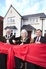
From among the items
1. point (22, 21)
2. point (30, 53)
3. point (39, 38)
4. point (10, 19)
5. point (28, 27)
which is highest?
point (10, 19)

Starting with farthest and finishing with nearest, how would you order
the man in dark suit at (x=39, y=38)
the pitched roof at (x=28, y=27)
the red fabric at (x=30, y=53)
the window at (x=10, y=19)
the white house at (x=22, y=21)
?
1. the window at (x=10, y=19)
2. the pitched roof at (x=28, y=27)
3. the white house at (x=22, y=21)
4. the man in dark suit at (x=39, y=38)
5. the red fabric at (x=30, y=53)

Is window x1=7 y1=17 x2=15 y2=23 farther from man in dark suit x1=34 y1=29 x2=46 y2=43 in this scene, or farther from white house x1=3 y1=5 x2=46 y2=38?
man in dark suit x1=34 y1=29 x2=46 y2=43

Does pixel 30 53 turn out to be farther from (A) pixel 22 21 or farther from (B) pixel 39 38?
(A) pixel 22 21

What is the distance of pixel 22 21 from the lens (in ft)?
148

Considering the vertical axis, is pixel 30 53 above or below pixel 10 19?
below

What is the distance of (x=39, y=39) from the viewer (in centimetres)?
629

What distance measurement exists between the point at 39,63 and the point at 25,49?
609mm

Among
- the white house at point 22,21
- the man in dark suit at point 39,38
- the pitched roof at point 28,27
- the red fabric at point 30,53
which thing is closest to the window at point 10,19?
the white house at point 22,21

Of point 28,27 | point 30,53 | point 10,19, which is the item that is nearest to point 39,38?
point 30,53

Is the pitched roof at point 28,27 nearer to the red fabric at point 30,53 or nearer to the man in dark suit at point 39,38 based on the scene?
the man in dark suit at point 39,38

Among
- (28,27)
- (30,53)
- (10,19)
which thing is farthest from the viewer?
(10,19)

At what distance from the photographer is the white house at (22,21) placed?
141ft

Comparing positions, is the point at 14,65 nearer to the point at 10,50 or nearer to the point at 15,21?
the point at 10,50

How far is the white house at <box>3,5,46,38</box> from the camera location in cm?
4285
